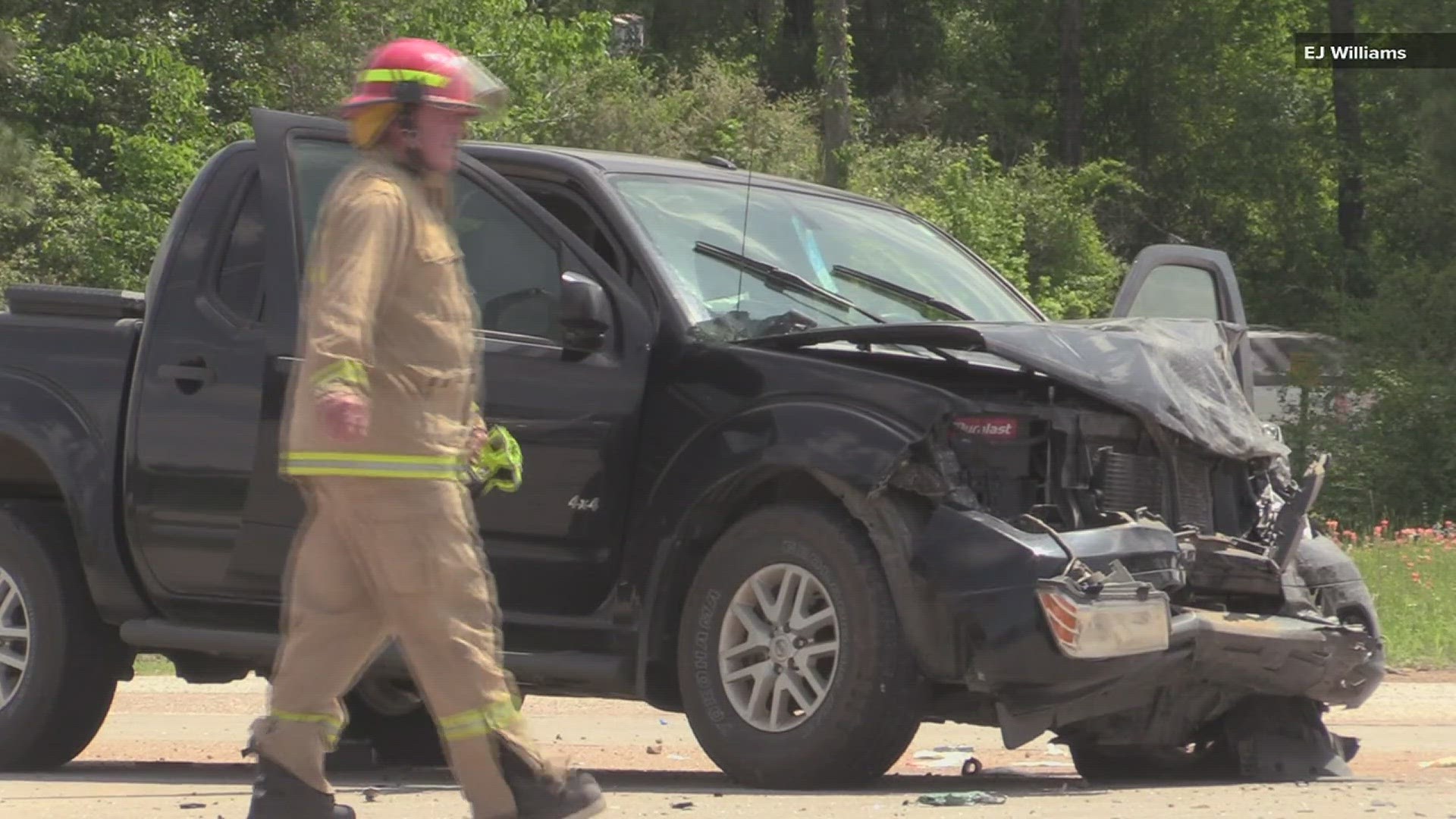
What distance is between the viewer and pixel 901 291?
24.4 feet

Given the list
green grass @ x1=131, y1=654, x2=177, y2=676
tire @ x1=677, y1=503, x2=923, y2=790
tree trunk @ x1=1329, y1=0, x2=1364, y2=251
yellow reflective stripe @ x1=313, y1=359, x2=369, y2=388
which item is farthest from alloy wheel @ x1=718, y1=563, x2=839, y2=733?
tree trunk @ x1=1329, y1=0, x2=1364, y2=251

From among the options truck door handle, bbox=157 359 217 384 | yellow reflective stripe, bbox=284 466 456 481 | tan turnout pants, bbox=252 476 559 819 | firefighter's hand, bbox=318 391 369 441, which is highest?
truck door handle, bbox=157 359 217 384

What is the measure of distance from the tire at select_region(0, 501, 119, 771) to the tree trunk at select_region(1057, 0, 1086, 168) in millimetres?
39134

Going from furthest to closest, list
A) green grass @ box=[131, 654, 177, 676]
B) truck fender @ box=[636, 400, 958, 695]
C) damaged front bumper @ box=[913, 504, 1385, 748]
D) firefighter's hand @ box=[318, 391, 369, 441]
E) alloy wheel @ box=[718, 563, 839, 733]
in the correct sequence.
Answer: green grass @ box=[131, 654, 177, 676]
alloy wheel @ box=[718, 563, 839, 733]
truck fender @ box=[636, 400, 958, 695]
damaged front bumper @ box=[913, 504, 1385, 748]
firefighter's hand @ box=[318, 391, 369, 441]

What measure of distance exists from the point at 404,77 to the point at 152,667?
751cm

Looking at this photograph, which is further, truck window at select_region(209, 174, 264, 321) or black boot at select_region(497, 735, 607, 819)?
truck window at select_region(209, 174, 264, 321)

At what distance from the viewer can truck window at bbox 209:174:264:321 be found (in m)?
7.26

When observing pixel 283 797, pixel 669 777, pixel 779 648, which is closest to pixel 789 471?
pixel 779 648

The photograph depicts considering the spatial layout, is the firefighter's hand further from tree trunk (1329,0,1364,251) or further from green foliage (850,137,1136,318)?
tree trunk (1329,0,1364,251)

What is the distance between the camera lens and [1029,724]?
6.19 meters

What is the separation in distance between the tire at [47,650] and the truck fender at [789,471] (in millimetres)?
1998

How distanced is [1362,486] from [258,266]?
18.3m

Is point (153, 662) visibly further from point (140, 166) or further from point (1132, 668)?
point (140, 166)

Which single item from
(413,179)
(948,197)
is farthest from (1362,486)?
(413,179)
